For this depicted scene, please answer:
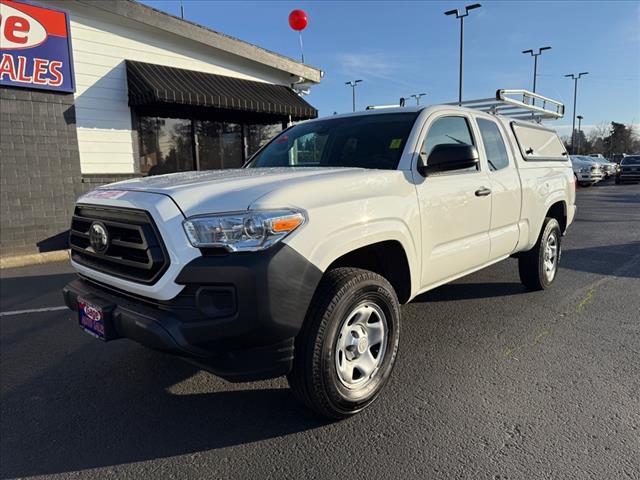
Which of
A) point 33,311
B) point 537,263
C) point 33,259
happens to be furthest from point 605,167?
point 33,311

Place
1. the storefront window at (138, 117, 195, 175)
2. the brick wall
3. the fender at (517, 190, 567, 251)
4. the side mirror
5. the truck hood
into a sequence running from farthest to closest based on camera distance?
the storefront window at (138, 117, 195, 175), the brick wall, the fender at (517, 190, 567, 251), the side mirror, the truck hood

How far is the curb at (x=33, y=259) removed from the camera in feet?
26.3

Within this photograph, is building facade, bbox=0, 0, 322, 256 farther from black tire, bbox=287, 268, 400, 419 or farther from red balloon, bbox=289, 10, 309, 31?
black tire, bbox=287, 268, 400, 419

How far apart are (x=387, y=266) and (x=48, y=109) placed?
316 inches

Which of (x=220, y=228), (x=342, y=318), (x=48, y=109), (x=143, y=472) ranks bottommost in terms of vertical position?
(x=143, y=472)

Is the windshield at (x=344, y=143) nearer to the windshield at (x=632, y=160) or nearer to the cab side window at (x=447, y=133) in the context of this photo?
the cab side window at (x=447, y=133)

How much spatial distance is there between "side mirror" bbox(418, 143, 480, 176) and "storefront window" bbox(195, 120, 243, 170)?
9034mm

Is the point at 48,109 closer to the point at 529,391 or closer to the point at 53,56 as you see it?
the point at 53,56

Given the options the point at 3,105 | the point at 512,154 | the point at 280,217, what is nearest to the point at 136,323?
the point at 280,217

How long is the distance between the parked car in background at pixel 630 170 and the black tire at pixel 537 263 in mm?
25314

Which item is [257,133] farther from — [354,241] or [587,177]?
[587,177]

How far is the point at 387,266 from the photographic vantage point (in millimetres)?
3354

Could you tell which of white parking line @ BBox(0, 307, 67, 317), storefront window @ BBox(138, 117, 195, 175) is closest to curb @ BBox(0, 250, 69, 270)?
storefront window @ BBox(138, 117, 195, 175)

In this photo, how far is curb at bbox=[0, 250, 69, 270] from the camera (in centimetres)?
802
